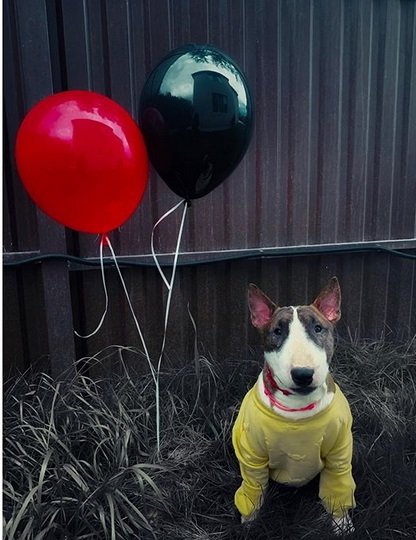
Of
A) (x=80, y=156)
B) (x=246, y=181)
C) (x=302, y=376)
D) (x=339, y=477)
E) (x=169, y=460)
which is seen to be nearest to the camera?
(x=302, y=376)

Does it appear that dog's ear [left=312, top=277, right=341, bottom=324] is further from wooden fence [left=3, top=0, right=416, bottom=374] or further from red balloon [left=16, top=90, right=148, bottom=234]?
wooden fence [left=3, top=0, right=416, bottom=374]

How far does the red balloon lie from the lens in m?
1.73

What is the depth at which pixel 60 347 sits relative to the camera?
2842mm

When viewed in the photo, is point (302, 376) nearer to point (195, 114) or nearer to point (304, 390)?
point (304, 390)

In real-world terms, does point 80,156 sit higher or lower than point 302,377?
higher

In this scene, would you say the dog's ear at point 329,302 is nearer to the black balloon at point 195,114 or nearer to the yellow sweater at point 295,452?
the yellow sweater at point 295,452

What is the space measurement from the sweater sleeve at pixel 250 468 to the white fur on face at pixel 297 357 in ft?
0.99

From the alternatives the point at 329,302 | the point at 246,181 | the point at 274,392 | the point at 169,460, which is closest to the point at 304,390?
the point at 274,392

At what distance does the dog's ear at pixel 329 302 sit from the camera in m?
1.89

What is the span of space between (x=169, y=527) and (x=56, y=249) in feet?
5.21

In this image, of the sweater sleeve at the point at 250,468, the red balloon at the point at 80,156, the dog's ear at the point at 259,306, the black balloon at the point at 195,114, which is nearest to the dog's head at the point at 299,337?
the dog's ear at the point at 259,306

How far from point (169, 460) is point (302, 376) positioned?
1.03m

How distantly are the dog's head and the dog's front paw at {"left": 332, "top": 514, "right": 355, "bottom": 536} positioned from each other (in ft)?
2.15

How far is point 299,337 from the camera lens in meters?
1.69
